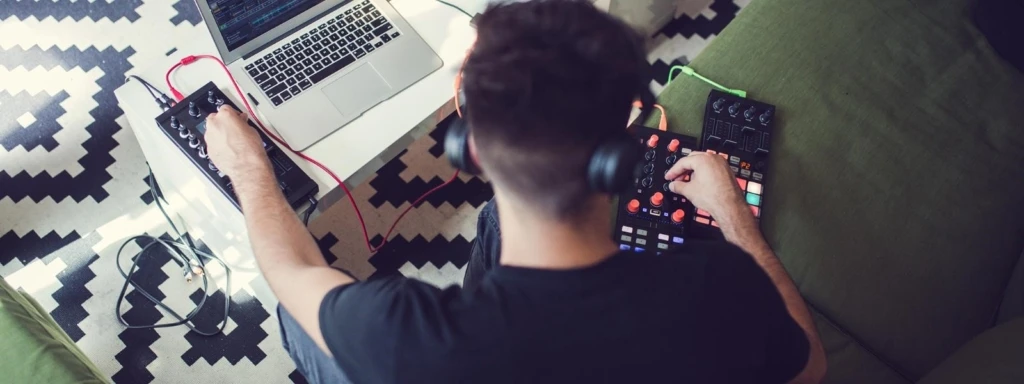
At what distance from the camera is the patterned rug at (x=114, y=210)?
1693 mm

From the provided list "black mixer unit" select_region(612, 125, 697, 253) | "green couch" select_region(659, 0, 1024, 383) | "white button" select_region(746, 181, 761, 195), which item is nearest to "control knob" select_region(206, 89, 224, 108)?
"black mixer unit" select_region(612, 125, 697, 253)

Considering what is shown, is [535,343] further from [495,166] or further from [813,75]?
[813,75]

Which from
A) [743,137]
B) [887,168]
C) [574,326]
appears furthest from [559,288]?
[887,168]

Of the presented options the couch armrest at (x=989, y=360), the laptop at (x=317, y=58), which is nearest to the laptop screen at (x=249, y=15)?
the laptop at (x=317, y=58)

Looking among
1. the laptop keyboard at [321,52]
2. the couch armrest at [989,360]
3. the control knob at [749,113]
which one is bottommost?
the couch armrest at [989,360]

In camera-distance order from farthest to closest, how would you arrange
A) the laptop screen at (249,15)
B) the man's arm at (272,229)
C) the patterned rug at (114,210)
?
the patterned rug at (114,210) → the laptop screen at (249,15) → the man's arm at (272,229)

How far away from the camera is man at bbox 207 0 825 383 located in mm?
764

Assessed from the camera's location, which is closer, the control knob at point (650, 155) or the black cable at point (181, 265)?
the control knob at point (650, 155)

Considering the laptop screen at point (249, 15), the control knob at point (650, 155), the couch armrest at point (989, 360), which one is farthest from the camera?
the control knob at point (650, 155)

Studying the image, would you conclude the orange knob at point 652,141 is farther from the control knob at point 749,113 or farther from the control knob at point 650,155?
the control knob at point 749,113

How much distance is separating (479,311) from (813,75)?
3.54ft

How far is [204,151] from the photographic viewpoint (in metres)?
1.24

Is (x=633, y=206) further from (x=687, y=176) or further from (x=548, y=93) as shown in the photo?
(x=548, y=93)

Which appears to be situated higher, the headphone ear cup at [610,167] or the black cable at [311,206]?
the headphone ear cup at [610,167]
